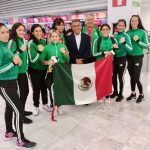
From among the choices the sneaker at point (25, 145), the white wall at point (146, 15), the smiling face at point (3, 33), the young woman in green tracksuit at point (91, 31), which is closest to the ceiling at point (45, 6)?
the young woman in green tracksuit at point (91, 31)

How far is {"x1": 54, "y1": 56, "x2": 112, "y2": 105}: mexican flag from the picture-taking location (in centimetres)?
320

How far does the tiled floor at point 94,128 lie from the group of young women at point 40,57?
200mm

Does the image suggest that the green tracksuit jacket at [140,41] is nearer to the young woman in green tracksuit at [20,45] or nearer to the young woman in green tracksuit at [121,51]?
the young woman in green tracksuit at [121,51]

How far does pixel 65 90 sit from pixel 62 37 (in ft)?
2.97

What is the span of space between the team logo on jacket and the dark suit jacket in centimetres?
37

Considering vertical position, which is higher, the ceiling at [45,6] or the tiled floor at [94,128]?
the ceiling at [45,6]

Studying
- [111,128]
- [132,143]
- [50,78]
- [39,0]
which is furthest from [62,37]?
[39,0]

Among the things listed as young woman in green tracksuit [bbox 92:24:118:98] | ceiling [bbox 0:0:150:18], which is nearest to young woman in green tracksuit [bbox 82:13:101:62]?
young woman in green tracksuit [bbox 92:24:118:98]

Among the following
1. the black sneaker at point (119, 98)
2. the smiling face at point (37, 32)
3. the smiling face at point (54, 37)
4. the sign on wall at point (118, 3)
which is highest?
the sign on wall at point (118, 3)

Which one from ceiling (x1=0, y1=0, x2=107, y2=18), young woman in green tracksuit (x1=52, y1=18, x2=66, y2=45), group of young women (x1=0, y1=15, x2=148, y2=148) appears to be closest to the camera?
group of young women (x1=0, y1=15, x2=148, y2=148)

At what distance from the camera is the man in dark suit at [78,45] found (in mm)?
3471

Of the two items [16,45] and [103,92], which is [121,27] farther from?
[16,45]

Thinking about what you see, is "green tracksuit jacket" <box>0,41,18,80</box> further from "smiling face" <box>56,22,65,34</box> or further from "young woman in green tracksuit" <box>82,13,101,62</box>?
"young woman in green tracksuit" <box>82,13,101,62</box>

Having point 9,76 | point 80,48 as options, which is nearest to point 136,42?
point 80,48
